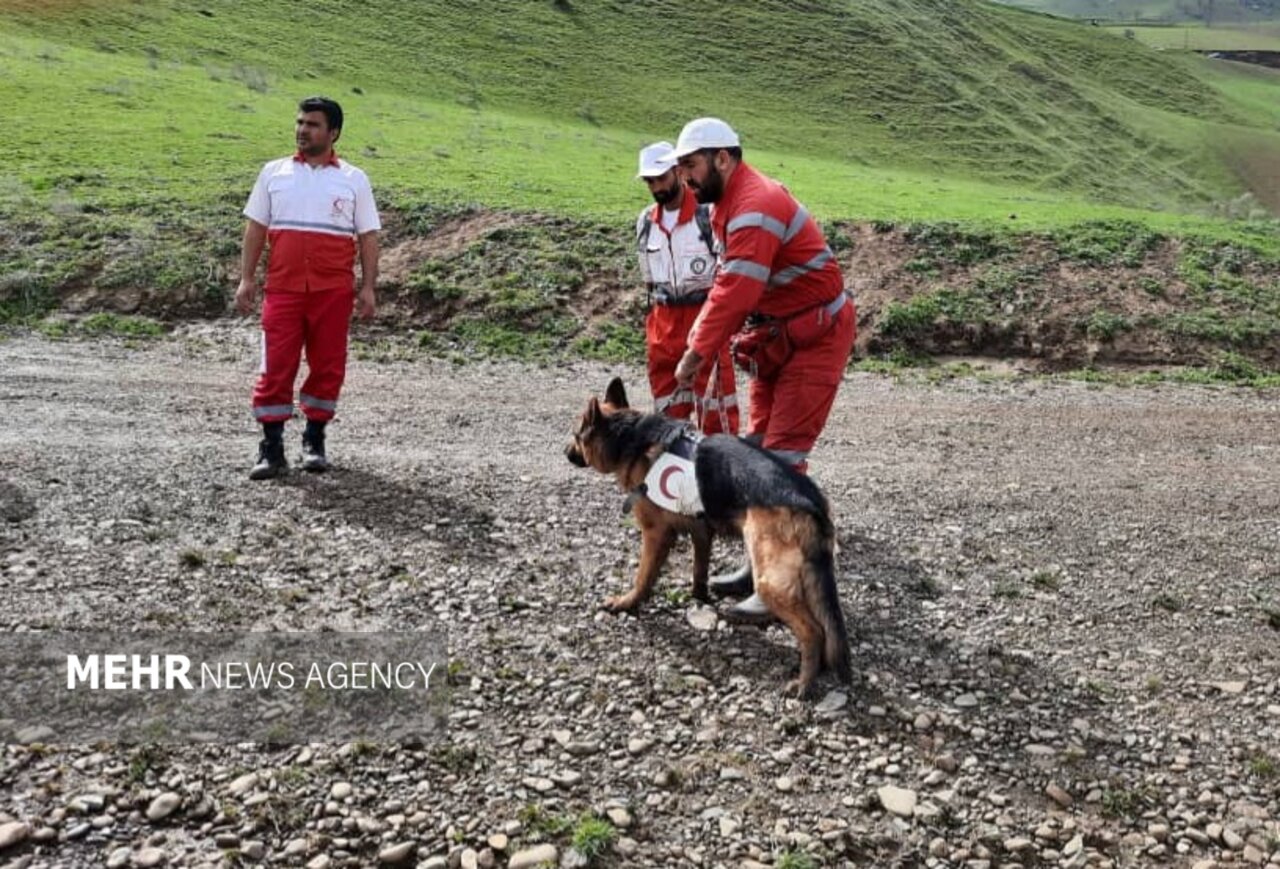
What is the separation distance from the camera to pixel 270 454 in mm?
7441

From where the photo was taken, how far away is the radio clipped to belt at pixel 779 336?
5.62 metres

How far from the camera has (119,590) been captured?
5406 millimetres

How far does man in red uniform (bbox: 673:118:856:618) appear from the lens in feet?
17.1


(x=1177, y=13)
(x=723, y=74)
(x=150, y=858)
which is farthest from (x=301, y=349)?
(x=1177, y=13)

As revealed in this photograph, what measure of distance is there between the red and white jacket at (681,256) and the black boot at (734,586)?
1967 millimetres

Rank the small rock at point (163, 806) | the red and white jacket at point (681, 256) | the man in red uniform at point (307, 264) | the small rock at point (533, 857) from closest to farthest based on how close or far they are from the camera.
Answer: the small rock at point (533, 857)
the small rock at point (163, 806)
the red and white jacket at point (681, 256)
the man in red uniform at point (307, 264)

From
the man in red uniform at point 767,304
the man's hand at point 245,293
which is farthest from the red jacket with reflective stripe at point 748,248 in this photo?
the man's hand at point 245,293

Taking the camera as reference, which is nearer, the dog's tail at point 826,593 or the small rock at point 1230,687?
the dog's tail at point 826,593

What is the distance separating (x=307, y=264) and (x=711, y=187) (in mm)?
3227

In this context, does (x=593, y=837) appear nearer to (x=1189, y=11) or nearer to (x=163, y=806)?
(x=163, y=806)

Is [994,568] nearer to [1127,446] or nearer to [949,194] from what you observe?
[1127,446]

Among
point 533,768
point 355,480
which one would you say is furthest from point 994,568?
point 355,480

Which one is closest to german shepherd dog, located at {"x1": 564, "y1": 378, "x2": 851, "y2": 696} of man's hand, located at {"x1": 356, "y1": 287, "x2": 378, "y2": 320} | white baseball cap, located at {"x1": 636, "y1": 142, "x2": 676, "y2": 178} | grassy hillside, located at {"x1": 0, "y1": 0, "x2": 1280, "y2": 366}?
white baseball cap, located at {"x1": 636, "y1": 142, "x2": 676, "y2": 178}

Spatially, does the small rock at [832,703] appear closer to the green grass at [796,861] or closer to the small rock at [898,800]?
the small rock at [898,800]
